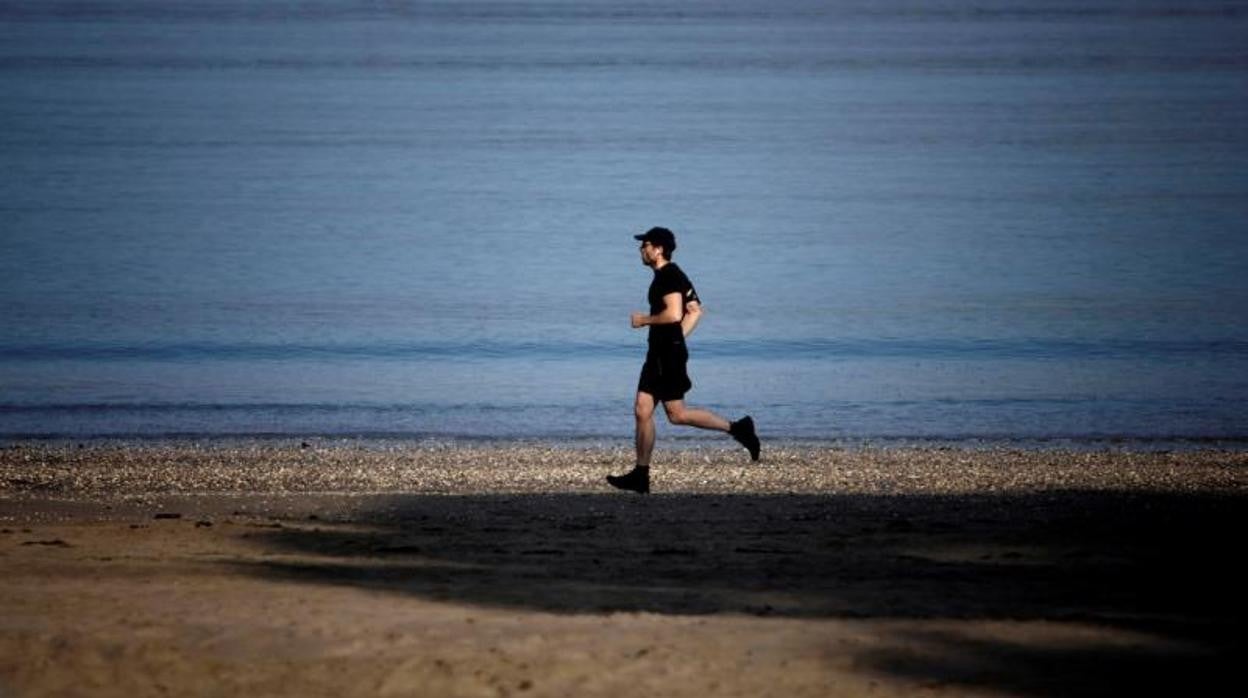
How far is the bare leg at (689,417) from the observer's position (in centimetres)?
1255

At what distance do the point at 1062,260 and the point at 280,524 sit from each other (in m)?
20.3

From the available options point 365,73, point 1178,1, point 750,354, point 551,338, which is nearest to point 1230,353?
point 750,354

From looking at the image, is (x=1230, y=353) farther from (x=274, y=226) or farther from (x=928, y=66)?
(x=928, y=66)

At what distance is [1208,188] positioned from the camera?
124 feet

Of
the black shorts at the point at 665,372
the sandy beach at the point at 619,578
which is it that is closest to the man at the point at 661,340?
the black shorts at the point at 665,372

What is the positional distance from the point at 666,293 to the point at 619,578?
3269 mm

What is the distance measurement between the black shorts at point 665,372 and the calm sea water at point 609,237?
3740 mm

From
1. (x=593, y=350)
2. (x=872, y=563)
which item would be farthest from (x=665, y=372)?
(x=593, y=350)

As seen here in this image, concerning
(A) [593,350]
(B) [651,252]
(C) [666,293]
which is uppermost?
(B) [651,252]

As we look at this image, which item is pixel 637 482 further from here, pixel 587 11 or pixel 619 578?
pixel 587 11

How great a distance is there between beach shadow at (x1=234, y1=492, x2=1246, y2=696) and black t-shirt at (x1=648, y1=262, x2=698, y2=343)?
109 centimetres

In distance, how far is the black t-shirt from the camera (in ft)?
40.1

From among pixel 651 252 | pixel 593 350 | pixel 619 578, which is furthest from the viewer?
pixel 593 350

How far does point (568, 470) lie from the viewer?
1348 centimetres
